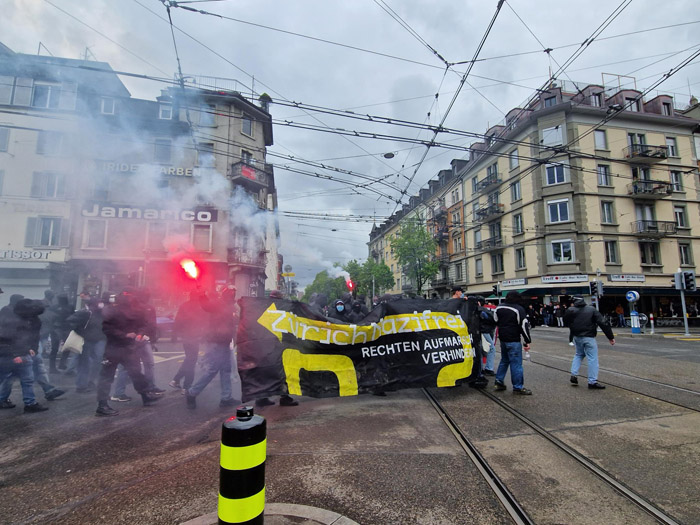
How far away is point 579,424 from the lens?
13.3ft

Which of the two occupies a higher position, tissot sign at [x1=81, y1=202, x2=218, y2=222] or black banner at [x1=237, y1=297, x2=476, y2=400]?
tissot sign at [x1=81, y1=202, x2=218, y2=222]

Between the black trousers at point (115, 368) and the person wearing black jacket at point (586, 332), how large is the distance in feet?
22.4

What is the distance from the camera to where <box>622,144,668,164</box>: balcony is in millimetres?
24016

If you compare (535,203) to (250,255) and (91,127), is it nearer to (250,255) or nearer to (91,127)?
(250,255)

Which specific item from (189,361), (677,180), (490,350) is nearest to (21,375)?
(189,361)

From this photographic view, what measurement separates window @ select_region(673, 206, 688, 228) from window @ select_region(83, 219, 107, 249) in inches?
1393

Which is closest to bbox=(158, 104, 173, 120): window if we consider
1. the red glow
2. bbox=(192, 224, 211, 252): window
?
the red glow

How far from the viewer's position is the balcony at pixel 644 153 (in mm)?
24016

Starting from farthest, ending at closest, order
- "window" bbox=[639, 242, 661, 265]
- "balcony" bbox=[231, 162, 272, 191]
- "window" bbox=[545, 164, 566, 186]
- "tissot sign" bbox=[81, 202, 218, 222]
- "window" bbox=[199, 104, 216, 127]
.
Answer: "window" bbox=[639, 242, 661, 265], "window" bbox=[545, 164, 566, 186], "balcony" bbox=[231, 162, 272, 191], "tissot sign" bbox=[81, 202, 218, 222], "window" bbox=[199, 104, 216, 127]

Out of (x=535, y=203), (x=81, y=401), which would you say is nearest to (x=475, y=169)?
(x=535, y=203)

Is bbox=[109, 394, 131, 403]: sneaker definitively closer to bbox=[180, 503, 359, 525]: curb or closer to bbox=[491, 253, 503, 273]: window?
bbox=[180, 503, 359, 525]: curb

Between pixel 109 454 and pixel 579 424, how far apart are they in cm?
521

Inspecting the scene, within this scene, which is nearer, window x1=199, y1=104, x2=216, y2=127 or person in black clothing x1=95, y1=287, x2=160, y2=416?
person in black clothing x1=95, y1=287, x2=160, y2=416

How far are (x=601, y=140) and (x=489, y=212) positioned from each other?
905cm
